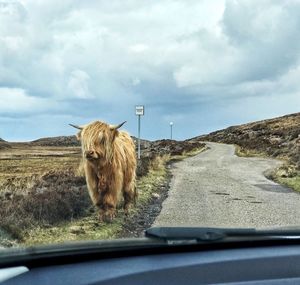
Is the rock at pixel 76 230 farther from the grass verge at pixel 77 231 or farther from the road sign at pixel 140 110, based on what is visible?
the road sign at pixel 140 110

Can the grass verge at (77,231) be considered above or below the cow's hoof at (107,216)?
below

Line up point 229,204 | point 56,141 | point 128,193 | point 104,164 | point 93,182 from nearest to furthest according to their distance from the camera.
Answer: point 104,164, point 93,182, point 128,193, point 229,204, point 56,141

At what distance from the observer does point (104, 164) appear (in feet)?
39.0

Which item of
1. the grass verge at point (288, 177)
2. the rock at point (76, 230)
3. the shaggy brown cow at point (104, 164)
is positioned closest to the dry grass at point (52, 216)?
the rock at point (76, 230)

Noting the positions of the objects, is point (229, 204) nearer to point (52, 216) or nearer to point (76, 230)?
point (52, 216)

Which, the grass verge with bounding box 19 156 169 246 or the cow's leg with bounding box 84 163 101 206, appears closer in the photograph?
the grass verge with bounding box 19 156 169 246

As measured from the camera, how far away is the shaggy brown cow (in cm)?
1156

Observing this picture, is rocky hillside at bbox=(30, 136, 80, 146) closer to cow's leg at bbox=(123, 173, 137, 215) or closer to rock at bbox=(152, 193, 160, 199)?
rock at bbox=(152, 193, 160, 199)

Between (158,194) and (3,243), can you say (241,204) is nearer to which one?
(158,194)

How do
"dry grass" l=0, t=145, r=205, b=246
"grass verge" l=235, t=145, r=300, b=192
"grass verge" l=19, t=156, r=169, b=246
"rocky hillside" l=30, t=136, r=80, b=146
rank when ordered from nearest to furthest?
"grass verge" l=19, t=156, r=169, b=246 → "dry grass" l=0, t=145, r=205, b=246 → "grass verge" l=235, t=145, r=300, b=192 → "rocky hillside" l=30, t=136, r=80, b=146

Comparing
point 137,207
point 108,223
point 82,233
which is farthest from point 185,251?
point 137,207

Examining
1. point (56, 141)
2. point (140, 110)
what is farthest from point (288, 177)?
point (56, 141)

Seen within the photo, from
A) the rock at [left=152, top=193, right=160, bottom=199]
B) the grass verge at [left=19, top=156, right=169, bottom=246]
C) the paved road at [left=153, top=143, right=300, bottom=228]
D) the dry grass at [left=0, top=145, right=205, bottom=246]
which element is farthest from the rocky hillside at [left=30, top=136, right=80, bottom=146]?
the grass verge at [left=19, top=156, right=169, bottom=246]

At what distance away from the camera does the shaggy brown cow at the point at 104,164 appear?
1156 centimetres
